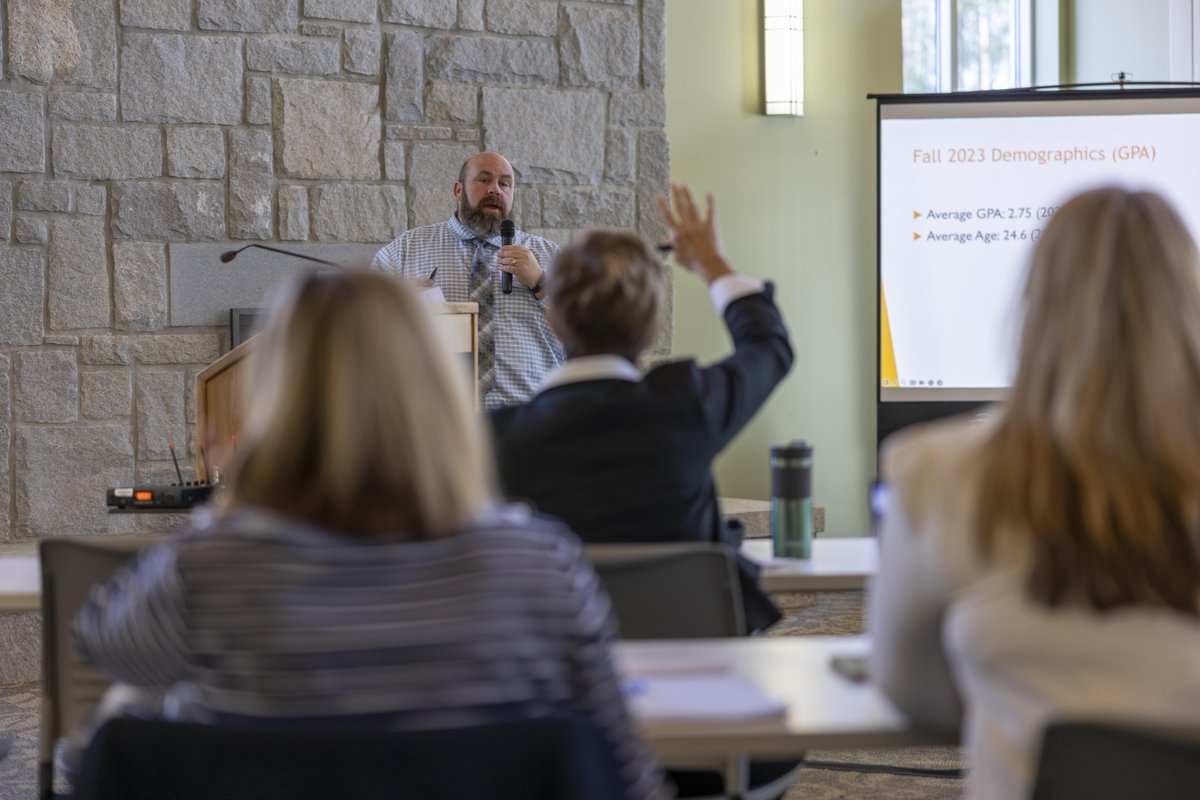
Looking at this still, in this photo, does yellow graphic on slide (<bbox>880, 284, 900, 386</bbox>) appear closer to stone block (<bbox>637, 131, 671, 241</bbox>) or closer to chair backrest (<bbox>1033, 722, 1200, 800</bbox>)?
stone block (<bbox>637, 131, 671, 241</bbox>)

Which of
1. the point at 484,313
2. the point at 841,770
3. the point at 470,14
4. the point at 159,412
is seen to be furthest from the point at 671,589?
the point at 470,14

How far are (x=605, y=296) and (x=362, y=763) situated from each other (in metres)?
1.29

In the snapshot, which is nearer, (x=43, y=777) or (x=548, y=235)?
(x=43, y=777)

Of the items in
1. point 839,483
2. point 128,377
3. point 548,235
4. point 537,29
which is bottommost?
point 839,483

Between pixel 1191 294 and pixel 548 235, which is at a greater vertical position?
pixel 548 235

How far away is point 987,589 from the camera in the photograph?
132 cm

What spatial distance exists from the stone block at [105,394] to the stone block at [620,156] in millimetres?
2138

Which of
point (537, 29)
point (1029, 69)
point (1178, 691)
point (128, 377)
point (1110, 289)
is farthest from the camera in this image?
point (1029, 69)

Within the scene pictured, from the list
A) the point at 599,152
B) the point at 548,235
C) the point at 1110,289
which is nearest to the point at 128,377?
the point at 548,235

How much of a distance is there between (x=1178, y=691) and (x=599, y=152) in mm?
4914

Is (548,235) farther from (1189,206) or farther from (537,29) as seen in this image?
(1189,206)

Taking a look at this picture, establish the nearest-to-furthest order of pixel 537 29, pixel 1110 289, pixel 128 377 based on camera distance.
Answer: pixel 1110 289 → pixel 128 377 → pixel 537 29

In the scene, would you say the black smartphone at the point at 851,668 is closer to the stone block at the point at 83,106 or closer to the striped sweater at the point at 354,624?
the striped sweater at the point at 354,624

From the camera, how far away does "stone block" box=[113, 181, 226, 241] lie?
5234 mm
